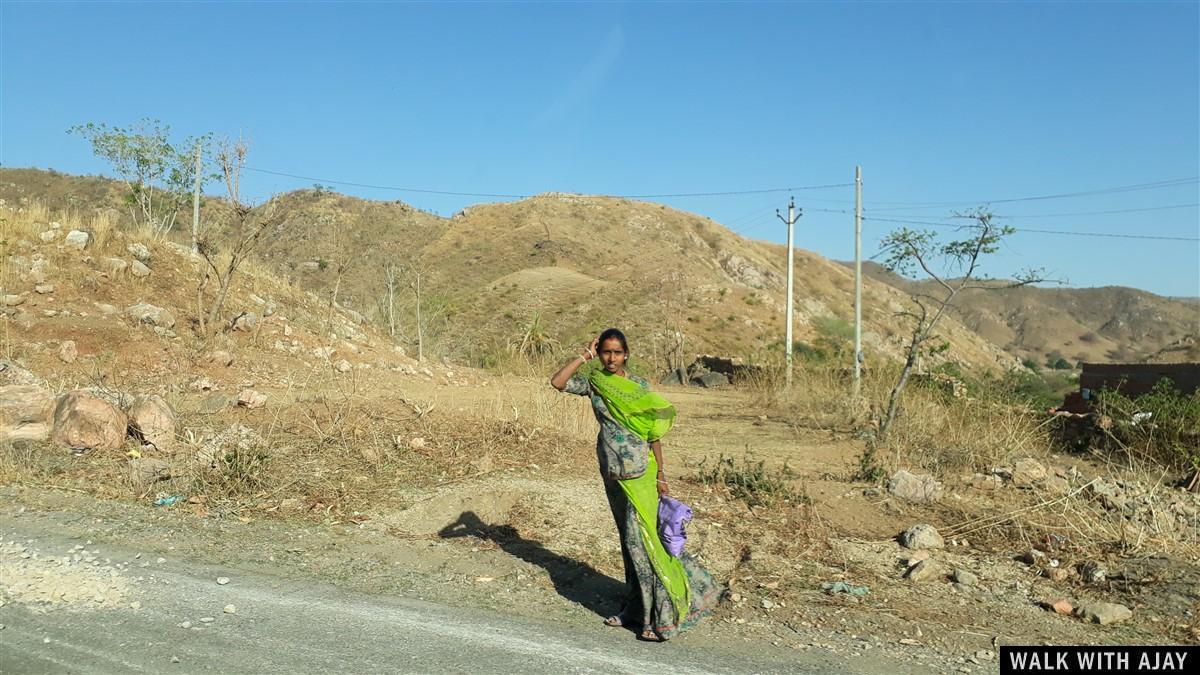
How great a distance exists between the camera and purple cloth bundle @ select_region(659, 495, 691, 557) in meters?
4.29

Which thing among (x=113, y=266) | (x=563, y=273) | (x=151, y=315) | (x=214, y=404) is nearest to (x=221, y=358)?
(x=151, y=315)

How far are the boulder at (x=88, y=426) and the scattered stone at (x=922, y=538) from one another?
274 inches

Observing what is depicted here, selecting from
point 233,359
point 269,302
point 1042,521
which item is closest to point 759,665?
point 1042,521

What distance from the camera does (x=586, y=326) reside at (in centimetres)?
3588

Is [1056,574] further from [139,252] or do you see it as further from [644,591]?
[139,252]

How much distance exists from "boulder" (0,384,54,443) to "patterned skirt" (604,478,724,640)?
6.39 metres

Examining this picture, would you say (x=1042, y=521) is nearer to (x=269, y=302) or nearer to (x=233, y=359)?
(x=233, y=359)

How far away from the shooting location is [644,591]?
4.30m

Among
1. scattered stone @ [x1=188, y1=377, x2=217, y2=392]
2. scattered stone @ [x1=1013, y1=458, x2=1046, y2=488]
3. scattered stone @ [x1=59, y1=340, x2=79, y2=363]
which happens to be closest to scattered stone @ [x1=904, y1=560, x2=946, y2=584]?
scattered stone @ [x1=1013, y1=458, x2=1046, y2=488]

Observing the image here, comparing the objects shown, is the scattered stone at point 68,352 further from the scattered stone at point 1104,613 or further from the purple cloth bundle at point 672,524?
the scattered stone at point 1104,613

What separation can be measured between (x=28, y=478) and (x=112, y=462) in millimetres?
645

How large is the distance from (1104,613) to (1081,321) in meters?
93.3

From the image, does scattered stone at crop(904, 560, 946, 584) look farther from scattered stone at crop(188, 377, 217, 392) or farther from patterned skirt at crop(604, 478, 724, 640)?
Answer: scattered stone at crop(188, 377, 217, 392)

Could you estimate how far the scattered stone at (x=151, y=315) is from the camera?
44.9 ft
